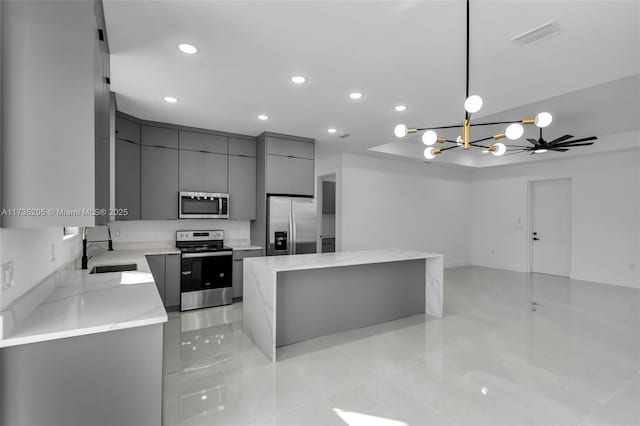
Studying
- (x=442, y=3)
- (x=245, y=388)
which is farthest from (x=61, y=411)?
(x=442, y=3)

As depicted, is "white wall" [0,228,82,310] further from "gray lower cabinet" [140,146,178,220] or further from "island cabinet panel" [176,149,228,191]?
"island cabinet panel" [176,149,228,191]

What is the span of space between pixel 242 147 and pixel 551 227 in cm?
686

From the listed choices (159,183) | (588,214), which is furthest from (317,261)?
(588,214)

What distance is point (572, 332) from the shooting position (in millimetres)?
3547

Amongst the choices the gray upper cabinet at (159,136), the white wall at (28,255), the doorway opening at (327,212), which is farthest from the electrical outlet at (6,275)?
the doorway opening at (327,212)

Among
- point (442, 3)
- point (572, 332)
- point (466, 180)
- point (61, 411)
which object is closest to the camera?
point (61, 411)

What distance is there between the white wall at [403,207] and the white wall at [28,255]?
179 inches

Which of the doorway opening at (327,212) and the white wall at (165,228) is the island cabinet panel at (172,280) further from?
the doorway opening at (327,212)

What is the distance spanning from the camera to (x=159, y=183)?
4316 mm

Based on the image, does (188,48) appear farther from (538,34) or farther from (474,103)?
(538,34)

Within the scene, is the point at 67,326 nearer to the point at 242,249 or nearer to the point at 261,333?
the point at 261,333

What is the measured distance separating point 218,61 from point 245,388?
2619 mm

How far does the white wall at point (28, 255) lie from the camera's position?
57.0 inches

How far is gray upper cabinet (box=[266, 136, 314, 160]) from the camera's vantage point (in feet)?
15.6
